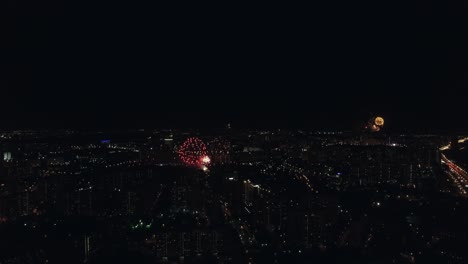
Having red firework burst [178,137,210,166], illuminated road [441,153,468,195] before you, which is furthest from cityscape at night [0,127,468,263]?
red firework burst [178,137,210,166]

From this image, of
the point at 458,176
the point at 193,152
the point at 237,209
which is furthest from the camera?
the point at 193,152

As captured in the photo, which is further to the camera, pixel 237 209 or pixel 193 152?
pixel 193 152

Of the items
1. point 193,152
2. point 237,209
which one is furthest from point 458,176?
point 193,152

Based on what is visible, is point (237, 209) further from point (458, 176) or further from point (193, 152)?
point (193, 152)

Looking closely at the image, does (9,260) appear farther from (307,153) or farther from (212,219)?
(307,153)

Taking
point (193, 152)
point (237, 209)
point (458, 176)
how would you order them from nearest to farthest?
point (237, 209) → point (458, 176) → point (193, 152)

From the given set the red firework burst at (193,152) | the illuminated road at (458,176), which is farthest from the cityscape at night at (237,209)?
the red firework burst at (193,152)

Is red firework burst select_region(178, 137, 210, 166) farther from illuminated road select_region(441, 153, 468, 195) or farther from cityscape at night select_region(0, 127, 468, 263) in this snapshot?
illuminated road select_region(441, 153, 468, 195)

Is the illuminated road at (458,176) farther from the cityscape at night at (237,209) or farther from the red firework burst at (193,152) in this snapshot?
the red firework burst at (193,152)
